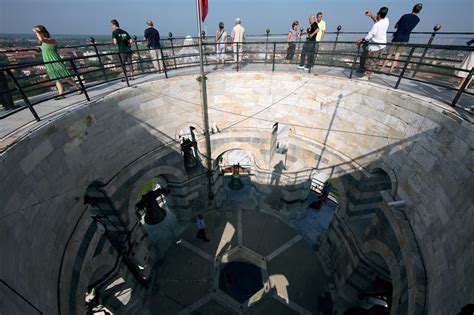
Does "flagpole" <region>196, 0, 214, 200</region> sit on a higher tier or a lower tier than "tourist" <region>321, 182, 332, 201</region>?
higher

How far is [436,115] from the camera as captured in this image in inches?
225

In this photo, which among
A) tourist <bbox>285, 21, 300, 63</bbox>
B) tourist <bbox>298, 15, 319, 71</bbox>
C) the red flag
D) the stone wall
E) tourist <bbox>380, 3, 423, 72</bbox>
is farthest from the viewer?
tourist <bbox>285, 21, 300, 63</bbox>

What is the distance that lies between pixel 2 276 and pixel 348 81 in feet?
34.4

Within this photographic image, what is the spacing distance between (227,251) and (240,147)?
527 cm

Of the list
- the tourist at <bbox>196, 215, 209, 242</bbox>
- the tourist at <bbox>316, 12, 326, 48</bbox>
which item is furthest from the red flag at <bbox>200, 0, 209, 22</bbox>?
the tourist at <bbox>196, 215, 209, 242</bbox>

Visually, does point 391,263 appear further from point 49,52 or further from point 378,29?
point 49,52

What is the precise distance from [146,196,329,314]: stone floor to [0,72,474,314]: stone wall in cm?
179

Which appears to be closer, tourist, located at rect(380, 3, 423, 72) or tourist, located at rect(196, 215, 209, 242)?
tourist, located at rect(380, 3, 423, 72)

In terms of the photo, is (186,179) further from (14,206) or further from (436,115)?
(436,115)

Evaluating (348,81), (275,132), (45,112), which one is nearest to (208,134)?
(275,132)

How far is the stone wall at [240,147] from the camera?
4.25 m

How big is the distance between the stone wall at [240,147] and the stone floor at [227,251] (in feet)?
5.86

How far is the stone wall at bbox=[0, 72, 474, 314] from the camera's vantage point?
4.25 metres

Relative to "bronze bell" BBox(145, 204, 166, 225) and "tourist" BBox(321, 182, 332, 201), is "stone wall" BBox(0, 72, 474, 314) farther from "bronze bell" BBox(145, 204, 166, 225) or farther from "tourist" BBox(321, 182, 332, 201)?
"tourist" BBox(321, 182, 332, 201)
